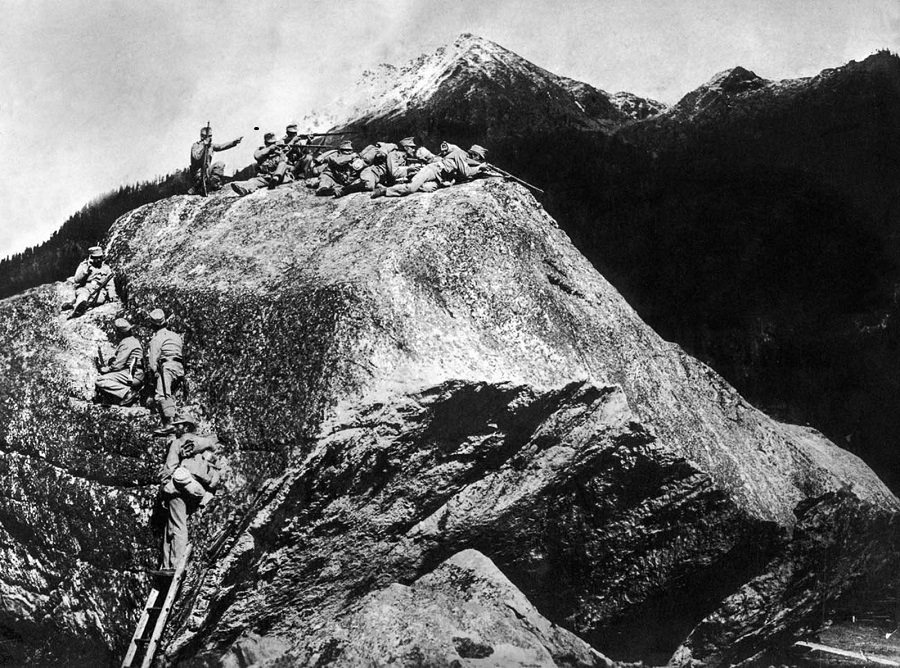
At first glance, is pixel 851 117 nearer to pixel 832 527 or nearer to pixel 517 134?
pixel 517 134

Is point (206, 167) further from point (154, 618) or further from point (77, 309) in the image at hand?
point (154, 618)

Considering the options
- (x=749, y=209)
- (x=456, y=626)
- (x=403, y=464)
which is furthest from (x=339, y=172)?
(x=749, y=209)

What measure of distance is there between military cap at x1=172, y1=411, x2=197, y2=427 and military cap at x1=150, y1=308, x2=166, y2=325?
1.43 metres

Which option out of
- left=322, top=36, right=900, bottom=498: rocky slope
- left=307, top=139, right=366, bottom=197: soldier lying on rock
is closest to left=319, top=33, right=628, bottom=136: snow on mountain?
left=322, top=36, right=900, bottom=498: rocky slope

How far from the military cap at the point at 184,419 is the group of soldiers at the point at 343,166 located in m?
3.77

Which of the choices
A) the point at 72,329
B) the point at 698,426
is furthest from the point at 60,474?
the point at 698,426

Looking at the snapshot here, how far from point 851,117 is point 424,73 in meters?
8.53

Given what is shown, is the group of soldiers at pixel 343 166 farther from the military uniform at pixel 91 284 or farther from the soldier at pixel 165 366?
the soldier at pixel 165 366

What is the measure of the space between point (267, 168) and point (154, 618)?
7.29m

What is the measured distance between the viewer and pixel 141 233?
44.8ft

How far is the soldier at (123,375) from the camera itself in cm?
1155

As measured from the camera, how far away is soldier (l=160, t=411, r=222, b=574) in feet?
33.3

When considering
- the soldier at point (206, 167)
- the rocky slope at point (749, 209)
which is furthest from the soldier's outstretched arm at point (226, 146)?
the rocky slope at point (749, 209)

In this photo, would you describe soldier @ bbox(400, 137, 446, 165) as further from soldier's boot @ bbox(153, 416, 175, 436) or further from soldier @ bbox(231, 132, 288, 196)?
soldier's boot @ bbox(153, 416, 175, 436)
